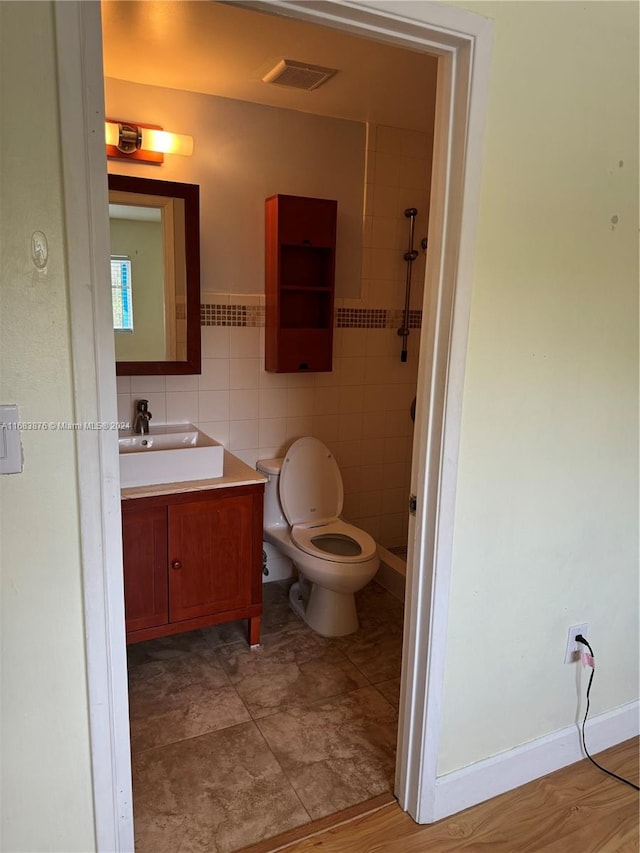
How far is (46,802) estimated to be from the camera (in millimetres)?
1254

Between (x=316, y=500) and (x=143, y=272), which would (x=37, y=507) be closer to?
(x=143, y=272)

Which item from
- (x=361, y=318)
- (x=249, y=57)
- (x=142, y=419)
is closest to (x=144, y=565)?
(x=142, y=419)

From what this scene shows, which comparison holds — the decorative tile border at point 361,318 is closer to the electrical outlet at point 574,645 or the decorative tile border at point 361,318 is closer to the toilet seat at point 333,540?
the toilet seat at point 333,540

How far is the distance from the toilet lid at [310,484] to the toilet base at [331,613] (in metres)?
0.36

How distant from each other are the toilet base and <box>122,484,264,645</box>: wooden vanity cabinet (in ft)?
0.99

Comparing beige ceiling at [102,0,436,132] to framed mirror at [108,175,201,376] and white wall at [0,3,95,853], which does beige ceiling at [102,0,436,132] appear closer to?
framed mirror at [108,175,201,376]

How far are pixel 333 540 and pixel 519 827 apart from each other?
137 centimetres

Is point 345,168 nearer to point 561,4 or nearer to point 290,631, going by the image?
point 561,4

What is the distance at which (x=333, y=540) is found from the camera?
2809 mm

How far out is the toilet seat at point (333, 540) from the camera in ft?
8.50

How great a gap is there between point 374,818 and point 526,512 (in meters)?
1.00

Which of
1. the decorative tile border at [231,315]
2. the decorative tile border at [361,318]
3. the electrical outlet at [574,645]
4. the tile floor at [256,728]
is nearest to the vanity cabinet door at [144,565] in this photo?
the tile floor at [256,728]

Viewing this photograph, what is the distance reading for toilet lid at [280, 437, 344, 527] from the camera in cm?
284

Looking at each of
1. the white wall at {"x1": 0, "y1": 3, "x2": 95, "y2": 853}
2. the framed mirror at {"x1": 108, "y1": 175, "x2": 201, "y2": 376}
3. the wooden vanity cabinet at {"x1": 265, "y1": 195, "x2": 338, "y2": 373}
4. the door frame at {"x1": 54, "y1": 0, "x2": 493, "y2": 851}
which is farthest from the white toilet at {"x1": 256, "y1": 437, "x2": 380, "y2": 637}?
the white wall at {"x1": 0, "y1": 3, "x2": 95, "y2": 853}
